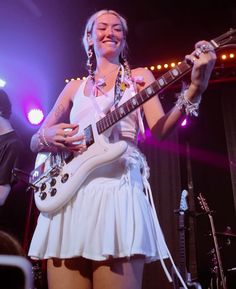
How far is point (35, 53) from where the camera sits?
14.6ft

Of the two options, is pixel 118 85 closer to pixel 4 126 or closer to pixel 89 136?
pixel 89 136

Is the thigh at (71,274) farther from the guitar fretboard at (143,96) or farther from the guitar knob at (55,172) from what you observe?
the guitar fretboard at (143,96)

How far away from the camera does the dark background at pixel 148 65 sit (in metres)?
4.14

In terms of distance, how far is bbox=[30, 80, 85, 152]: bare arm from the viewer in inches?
55.3

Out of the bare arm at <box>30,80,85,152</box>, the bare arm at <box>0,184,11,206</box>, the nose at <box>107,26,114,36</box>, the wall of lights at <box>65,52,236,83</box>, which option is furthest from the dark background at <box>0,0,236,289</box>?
the nose at <box>107,26,114,36</box>

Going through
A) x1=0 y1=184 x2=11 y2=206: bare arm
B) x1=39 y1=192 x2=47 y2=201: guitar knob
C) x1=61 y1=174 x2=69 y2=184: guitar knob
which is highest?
x1=0 y1=184 x2=11 y2=206: bare arm

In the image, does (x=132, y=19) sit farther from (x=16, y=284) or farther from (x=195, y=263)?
(x=16, y=284)

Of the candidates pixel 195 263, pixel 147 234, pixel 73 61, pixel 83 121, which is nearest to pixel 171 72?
pixel 83 121

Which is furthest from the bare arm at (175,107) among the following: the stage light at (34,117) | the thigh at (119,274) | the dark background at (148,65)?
the stage light at (34,117)

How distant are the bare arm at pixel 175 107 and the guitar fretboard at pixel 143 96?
0.19 feet

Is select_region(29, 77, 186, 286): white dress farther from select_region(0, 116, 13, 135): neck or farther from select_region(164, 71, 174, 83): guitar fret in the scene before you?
select_region(0, 116, 13, 135): neck

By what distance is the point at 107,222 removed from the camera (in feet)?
3.70

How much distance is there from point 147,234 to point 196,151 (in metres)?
4.35

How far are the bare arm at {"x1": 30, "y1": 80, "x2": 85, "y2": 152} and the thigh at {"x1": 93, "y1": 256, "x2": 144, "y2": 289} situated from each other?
1.66 ft
